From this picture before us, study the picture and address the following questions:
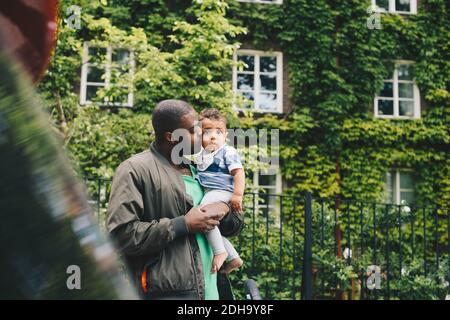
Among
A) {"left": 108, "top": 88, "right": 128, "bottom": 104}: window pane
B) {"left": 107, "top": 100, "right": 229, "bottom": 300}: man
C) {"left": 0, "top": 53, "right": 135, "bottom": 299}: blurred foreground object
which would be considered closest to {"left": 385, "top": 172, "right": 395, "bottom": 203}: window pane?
{"left": 108, "top": 88, "right": 128, "bottom": 104}: window pane

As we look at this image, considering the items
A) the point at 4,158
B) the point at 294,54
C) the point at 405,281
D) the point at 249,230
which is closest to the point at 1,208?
the point at 4,158

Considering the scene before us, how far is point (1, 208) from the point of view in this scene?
2.21 ft

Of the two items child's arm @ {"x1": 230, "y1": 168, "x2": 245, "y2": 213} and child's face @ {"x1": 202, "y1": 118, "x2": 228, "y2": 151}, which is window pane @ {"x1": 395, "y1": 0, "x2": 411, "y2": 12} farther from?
child's arm @ {"x1": 230, "y1": 168, "x2": 245, "y2": 213}

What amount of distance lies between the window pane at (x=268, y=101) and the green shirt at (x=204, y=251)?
12.0 m

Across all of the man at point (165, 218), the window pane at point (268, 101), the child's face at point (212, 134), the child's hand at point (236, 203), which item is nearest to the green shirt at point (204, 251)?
the man at point (165, 218)

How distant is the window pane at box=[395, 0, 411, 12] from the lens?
15594 millimetres

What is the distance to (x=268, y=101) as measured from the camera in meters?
14.6

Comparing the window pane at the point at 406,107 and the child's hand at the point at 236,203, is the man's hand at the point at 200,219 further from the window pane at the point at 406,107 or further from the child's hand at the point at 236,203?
the window pane at the point at 406,107

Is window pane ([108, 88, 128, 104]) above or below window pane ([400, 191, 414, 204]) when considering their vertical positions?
above

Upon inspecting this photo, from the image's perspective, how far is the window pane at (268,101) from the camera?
14.6 m

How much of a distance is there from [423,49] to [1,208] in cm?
1574

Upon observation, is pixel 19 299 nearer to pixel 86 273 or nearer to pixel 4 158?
pixel 86 273

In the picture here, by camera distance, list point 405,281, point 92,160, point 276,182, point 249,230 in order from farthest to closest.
→ point 276,182, point 92,160, point 405,281, point 249,230

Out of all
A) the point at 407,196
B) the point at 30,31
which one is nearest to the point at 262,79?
the point at 407,196
